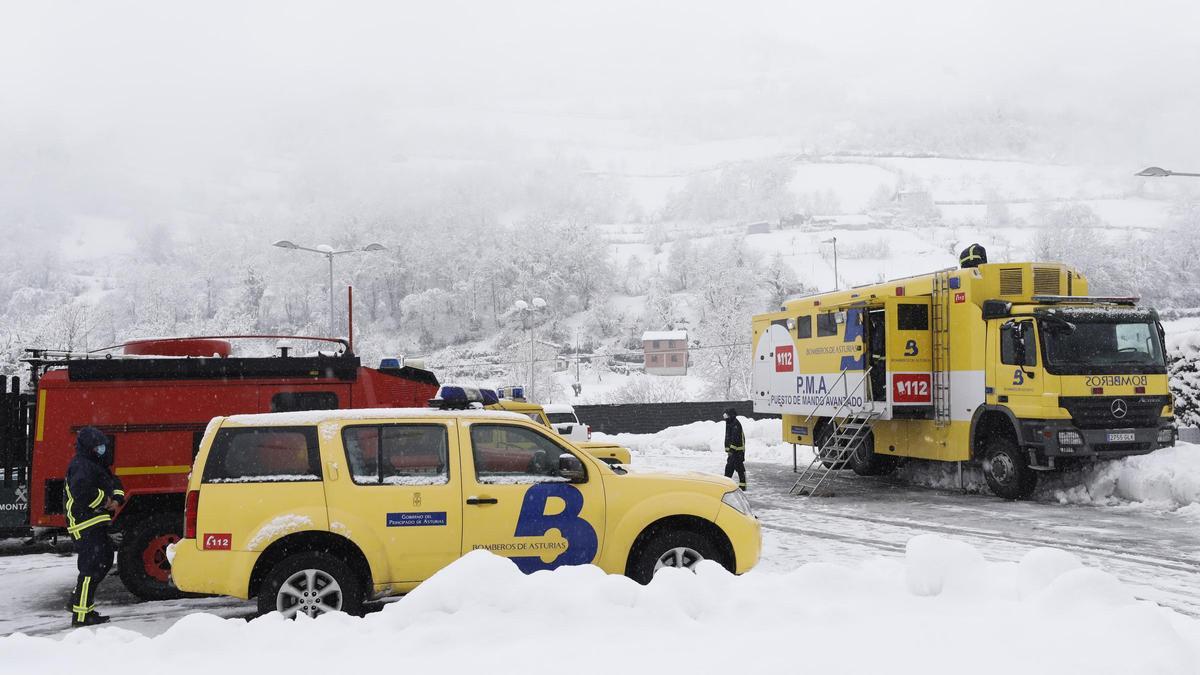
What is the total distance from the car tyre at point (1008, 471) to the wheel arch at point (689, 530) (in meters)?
9.72

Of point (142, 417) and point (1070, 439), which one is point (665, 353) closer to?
point (1070, 439)

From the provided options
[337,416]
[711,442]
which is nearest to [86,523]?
[337,416]

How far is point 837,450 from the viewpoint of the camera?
1833cm

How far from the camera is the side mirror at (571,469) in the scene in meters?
7.40

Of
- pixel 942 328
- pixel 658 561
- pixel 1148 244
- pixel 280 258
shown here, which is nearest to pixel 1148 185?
pixel 1148 244

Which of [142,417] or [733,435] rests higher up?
[142,417]

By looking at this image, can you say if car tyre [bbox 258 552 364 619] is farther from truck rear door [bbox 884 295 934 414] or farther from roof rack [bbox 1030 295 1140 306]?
roof rack [bbox 1030 295 1140 306]

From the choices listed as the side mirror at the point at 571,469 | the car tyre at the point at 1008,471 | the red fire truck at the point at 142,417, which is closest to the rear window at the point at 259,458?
the side mirror at the point at 571,469

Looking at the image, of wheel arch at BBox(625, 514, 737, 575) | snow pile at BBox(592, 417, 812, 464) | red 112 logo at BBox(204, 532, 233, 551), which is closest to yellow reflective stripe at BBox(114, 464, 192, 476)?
red 112 logo at BBox(204, 532, 233, 551)

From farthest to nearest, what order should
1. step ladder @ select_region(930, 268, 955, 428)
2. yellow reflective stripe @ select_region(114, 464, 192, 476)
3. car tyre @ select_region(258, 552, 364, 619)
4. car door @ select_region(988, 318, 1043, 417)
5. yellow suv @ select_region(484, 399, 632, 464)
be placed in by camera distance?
1. step ladder @ select_region(930, 268, 955, 428)
2. car door @ select_region(988, 318, 1043, 417)
3. yellow suv @ select_region(484, 399, 632, 464)
4. yellow reflective stripe @ select_region(114, 464, 192, 476)
5. car tyre @ select_region(258, 552, 364, 619)

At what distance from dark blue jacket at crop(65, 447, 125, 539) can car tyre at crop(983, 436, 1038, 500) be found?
13.4 meters

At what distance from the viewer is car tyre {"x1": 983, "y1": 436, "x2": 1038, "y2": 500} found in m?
15.4

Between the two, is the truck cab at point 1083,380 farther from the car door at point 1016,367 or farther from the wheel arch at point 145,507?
the wheel arch at point 145,507

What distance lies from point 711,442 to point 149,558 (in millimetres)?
24067
